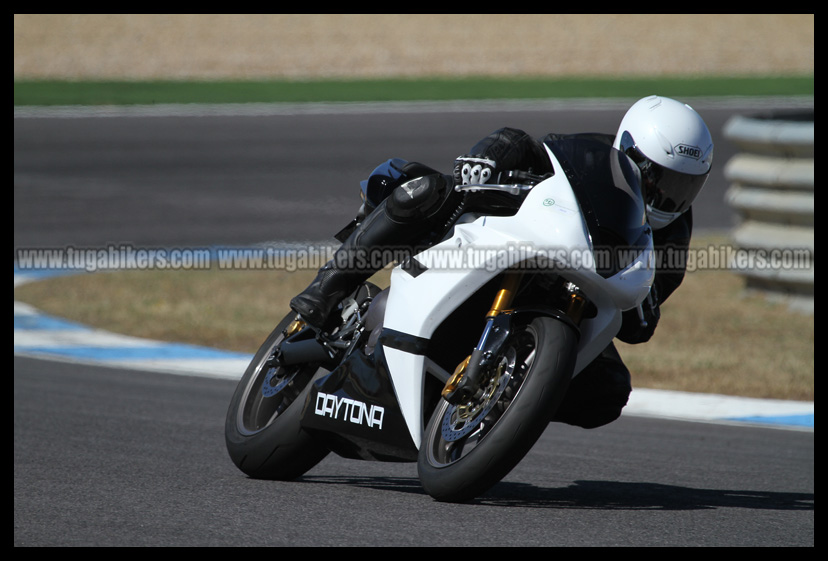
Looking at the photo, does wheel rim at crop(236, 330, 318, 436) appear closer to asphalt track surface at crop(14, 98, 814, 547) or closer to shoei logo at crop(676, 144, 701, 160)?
asphalt track surface at crop(14, 98, 814, 547)

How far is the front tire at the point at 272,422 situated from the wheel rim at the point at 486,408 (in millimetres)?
726

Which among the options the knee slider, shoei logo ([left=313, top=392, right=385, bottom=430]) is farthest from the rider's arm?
shoei logo ([left=313, top=392, right=385, bottom=430])

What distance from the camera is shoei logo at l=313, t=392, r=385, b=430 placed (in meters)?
4.29

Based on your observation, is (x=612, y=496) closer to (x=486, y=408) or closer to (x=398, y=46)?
(x=486, y=408)

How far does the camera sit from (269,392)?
495cm

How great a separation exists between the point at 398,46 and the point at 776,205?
81.4 feet

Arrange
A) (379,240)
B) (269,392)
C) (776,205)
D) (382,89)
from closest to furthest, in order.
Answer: (379,240), (269,392), (776,205), (382,89)

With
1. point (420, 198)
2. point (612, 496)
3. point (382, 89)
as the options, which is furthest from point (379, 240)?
point (382, 89)

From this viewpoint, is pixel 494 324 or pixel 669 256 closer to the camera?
pixel 494 324

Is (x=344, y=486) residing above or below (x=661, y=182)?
below

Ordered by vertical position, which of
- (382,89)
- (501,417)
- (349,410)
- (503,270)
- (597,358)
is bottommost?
(382,89)

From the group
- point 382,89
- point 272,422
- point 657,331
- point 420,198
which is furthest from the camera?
point 382,89

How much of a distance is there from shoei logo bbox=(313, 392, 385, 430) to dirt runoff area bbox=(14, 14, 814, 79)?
75.0 ft

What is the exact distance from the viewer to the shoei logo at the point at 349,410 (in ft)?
14.1
